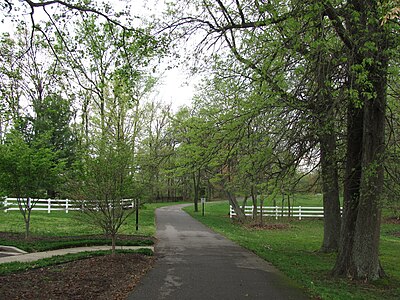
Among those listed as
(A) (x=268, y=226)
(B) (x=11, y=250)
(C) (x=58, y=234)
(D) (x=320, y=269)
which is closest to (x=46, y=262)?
(B) (x=11, y=250)

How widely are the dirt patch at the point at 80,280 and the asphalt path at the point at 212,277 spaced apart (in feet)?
1.16

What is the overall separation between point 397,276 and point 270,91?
560 centimetres

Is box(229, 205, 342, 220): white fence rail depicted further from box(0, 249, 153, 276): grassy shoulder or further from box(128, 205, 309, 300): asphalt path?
box(0, 249, 153, 276): grassy shoulder

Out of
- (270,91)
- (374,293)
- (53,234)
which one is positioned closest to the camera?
(374,293)

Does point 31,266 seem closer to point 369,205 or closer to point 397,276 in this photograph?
point 369,205

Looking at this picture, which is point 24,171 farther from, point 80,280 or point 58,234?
point 80,280

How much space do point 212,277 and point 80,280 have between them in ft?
9.23

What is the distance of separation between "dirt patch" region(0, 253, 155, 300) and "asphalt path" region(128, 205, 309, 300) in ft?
1.16

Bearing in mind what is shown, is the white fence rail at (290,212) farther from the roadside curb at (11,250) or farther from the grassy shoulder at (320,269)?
the roadside curb at (11,250)

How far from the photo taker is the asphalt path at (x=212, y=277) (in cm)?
703

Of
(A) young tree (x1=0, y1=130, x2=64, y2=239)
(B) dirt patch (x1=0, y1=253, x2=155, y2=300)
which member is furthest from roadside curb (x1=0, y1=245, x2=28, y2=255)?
(B) dirt patch (x1=0, y1=253, x2=155, y2=300)

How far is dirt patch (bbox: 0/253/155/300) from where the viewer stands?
6.68m

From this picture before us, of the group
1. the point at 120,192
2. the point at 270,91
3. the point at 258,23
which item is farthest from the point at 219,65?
the point at 120,192

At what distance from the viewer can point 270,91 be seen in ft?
29.4
